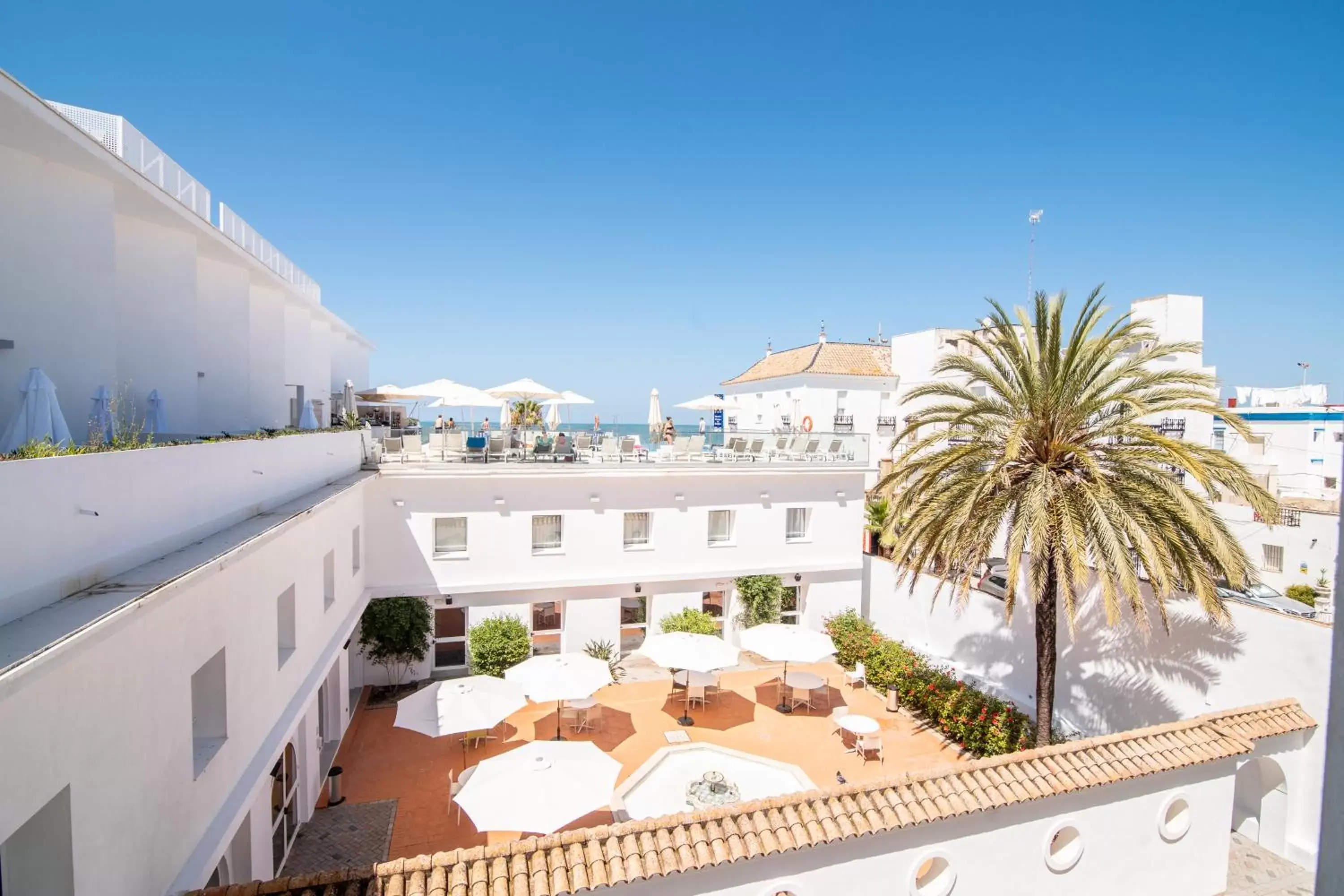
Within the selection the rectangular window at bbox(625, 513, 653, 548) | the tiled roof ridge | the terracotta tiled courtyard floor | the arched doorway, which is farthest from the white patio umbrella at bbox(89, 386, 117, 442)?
the arched doorway

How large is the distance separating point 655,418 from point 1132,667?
16.7 meters

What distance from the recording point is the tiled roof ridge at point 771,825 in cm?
661

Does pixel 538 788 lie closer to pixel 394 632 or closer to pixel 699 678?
pixel 699 678

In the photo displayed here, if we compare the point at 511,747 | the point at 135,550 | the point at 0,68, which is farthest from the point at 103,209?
the point at 511,747

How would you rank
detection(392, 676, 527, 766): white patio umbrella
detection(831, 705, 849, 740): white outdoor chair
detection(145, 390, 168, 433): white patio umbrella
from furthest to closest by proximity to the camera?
detection(831, 705, 849, 740): white outdoor chair → detection(392, 676, 527, 766): white patio umbrella → detection(145, 390, 168, 433): white patio umbrella

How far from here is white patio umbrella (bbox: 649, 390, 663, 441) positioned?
80.7 ft

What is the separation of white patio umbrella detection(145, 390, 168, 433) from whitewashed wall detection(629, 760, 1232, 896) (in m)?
9.65

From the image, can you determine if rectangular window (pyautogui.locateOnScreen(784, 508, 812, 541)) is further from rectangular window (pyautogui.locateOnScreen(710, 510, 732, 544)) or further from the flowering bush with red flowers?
the flowering bush with red flowers

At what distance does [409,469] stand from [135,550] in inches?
456

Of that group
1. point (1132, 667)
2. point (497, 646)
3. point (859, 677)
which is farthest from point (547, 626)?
point (1132, 667)

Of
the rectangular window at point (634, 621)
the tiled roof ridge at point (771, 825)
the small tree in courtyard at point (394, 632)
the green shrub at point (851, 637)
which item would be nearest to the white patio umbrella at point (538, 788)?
the tiled roof ridge at point (771, 825)

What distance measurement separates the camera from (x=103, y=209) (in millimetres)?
9469

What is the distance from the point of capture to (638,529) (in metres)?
19.9


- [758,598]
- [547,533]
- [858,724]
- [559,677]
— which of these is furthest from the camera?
[758,598]
